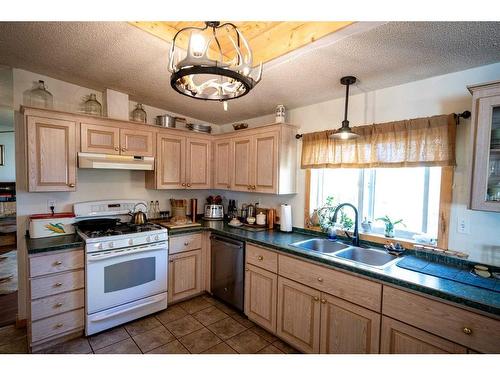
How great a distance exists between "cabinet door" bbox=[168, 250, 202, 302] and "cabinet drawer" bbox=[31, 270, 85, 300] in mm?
809

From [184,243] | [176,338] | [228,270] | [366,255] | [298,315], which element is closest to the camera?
[298,315]

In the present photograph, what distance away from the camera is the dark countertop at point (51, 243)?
1885 millimetres


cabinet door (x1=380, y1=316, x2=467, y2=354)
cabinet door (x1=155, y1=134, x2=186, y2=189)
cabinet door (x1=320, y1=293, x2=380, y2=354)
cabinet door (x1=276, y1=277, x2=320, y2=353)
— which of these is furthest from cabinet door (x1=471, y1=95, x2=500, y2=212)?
cabinet door (x1=155, y1=134, x2=186, y2=189)

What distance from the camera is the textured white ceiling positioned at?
4.60 ft

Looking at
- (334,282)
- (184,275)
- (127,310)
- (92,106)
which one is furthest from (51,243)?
(334,282)

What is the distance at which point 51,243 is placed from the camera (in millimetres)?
2008

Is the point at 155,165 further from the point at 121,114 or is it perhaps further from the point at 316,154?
the point at 316,154

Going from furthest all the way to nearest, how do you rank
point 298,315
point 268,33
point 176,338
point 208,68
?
1. point 176,338
2. point 298,315
3. point 268,33
4. point 208,68

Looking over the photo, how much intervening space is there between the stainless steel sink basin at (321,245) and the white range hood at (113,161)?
71.0 inches

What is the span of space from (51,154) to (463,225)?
3.38m

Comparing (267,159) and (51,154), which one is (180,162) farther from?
(51,154)

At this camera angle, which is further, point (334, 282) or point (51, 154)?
point (51, 154)

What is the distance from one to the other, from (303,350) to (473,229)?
153cm
